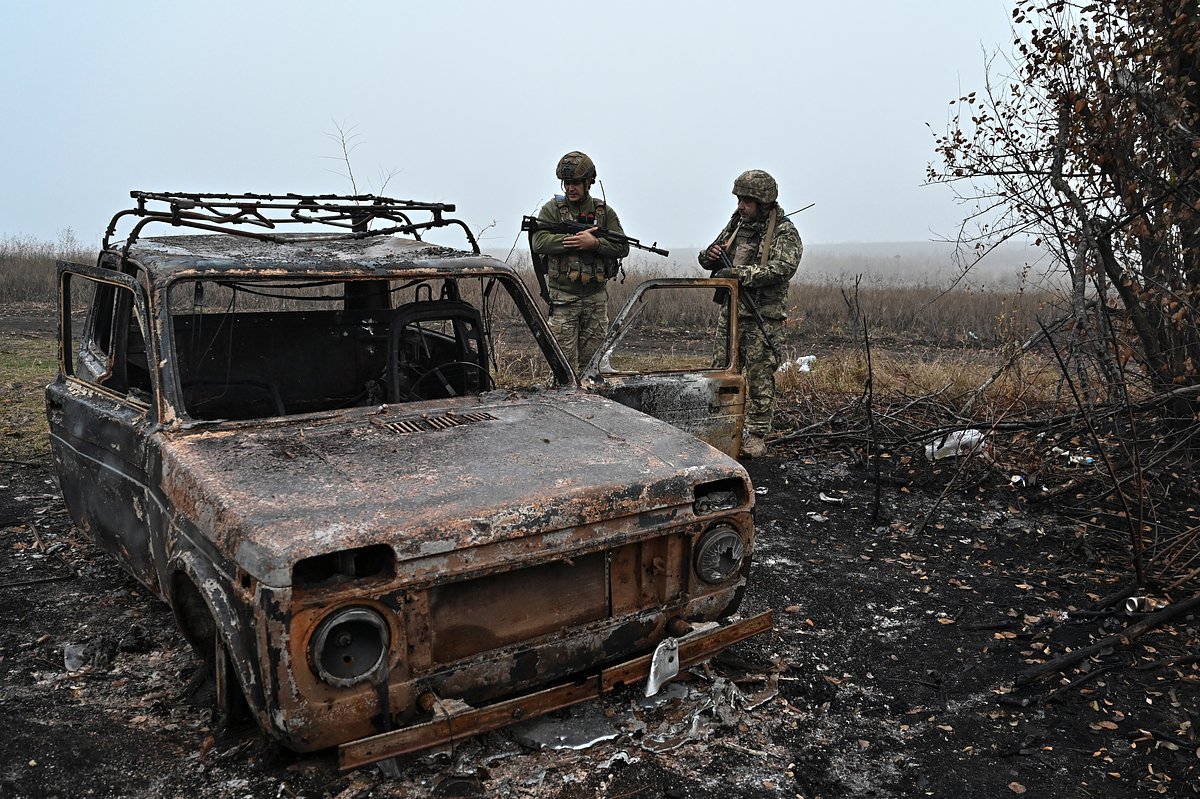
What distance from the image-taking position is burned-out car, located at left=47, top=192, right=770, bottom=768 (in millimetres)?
2588

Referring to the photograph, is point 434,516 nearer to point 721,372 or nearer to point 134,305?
point 134,305

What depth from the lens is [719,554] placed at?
3254 millimetres

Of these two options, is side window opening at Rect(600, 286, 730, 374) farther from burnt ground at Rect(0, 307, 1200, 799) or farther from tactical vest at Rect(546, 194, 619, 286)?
burnt ground at Rect(0, 307, 1200, 799)

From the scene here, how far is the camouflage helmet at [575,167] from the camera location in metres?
6.80

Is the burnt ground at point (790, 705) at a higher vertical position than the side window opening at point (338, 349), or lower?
lower

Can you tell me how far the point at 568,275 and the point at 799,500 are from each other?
2372mm

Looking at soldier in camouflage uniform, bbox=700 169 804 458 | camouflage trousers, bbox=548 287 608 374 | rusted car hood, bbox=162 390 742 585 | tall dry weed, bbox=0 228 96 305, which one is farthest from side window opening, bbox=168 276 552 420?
tall dry weed, bbox=0 228 96 305

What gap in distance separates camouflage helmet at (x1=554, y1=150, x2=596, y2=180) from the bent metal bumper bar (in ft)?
14.3

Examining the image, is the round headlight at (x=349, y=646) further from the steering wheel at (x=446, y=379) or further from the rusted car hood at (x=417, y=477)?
the steering wheel at (x=446, y=379)

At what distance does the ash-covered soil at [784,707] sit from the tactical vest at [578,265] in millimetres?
2674

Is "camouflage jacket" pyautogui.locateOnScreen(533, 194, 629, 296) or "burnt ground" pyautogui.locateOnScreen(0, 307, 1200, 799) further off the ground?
"camouflage jacket" pyautogui.locateOnScreen(533, 194, 629, 296)

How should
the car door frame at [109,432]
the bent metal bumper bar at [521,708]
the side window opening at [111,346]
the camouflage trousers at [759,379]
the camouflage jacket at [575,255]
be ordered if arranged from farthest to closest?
1. the camouflage trousers at [759,379]
2. the camouflage jacket at [575,255]
3. the side window opening at [111,346]
4. the car door frame at [109,432]
5. the bent metal bumper bar at [521,708]

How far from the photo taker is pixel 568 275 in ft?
22.4

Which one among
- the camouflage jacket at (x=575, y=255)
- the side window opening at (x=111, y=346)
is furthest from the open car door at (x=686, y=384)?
the side window opening at (x=111, y=346)
